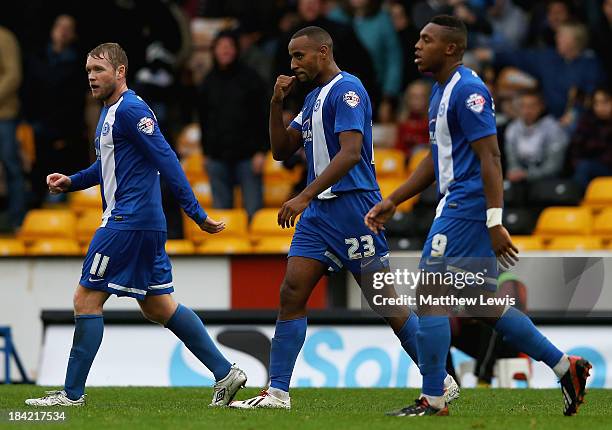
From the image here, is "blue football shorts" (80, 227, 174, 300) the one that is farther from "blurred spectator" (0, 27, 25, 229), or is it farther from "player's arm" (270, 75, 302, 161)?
"blurred spectator" (0, 27, 25, 229)

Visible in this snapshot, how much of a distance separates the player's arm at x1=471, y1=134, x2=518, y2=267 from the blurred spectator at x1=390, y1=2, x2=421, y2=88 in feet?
29.7

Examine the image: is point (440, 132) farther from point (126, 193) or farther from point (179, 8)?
point (179, 8)

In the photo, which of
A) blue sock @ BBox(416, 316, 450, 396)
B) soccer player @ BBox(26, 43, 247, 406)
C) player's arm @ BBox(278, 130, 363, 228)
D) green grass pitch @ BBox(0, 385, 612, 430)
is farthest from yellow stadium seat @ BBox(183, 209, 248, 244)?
blue sock @ BBox(416, 316, 450, 396)

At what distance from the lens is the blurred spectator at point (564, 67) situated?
16.1 meters

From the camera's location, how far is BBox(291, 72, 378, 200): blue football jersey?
340 inches

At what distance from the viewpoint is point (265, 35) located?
17.9 metres

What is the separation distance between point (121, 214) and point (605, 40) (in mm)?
8971

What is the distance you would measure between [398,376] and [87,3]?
6.89 meters

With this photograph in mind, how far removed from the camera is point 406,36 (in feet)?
55.8

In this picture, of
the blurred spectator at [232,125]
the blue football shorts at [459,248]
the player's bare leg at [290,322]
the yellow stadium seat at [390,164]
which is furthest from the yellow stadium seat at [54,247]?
the blue football shorts at [459,248]

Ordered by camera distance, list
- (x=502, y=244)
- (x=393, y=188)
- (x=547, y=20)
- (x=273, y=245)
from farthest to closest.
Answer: (x=547, y=20) < (x=393, y=188) < (x=273, y=245) < (x=502, y=244)

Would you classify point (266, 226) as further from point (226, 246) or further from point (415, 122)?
point (415, 122)

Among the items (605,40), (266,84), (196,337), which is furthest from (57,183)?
(605,40)

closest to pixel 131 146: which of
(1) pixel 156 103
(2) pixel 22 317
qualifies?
(2) pixel 22 317
